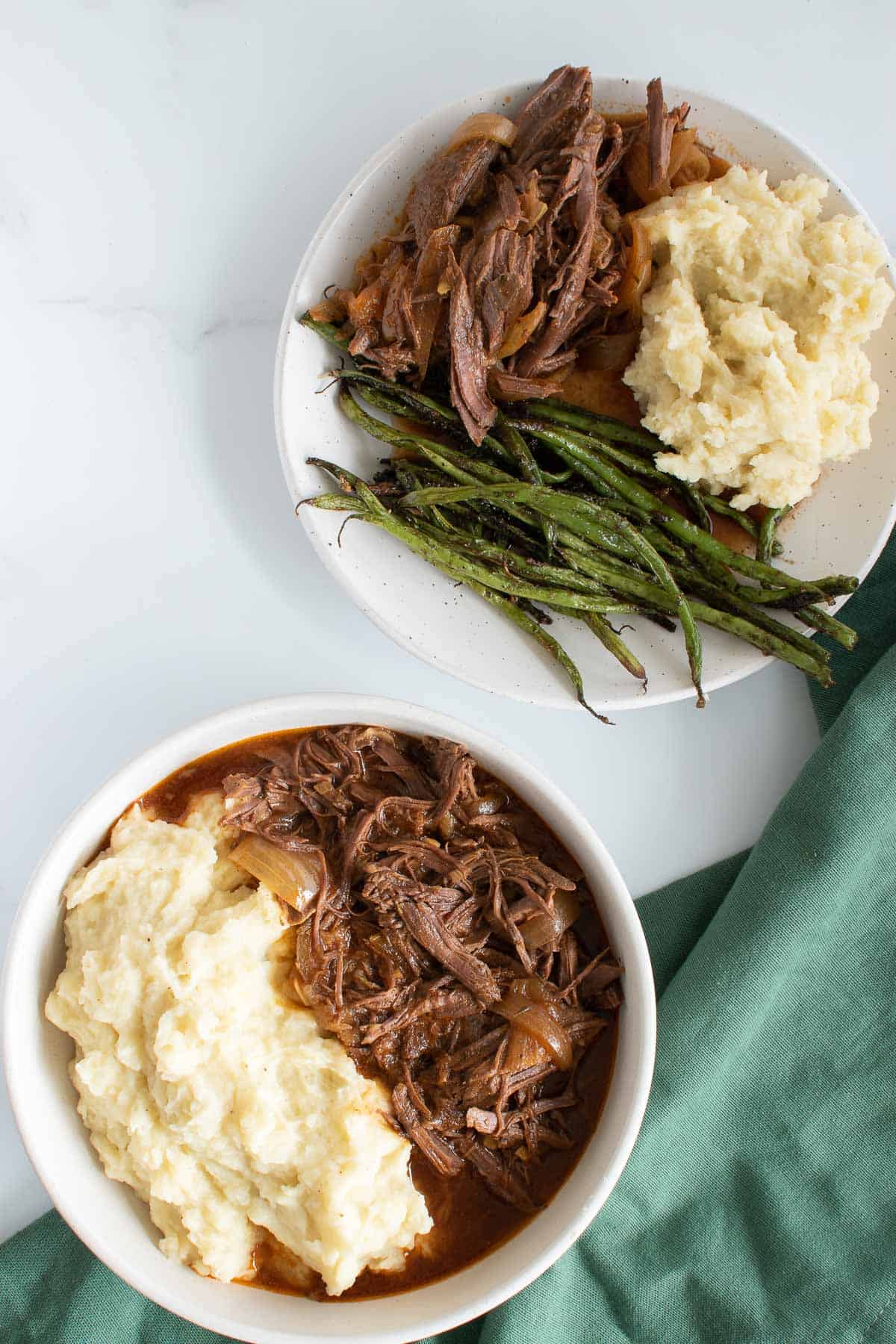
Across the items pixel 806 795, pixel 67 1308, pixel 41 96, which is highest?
pixel 41 96

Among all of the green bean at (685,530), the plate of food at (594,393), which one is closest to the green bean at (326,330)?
the plate of food at (594,393)

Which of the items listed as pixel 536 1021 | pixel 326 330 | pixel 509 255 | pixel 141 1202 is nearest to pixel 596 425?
pixel 509 255

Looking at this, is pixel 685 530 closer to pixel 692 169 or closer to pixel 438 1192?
pixel 692 169

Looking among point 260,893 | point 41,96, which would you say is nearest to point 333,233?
point 41,96

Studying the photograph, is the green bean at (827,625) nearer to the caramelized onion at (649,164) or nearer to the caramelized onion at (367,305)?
the caramelized onion at (649,164)

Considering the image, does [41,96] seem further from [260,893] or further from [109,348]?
[260,893]

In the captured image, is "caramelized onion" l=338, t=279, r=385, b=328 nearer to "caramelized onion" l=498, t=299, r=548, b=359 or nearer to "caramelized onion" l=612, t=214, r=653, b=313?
"caramelized onion" l=498, t=299, r=548, b=359

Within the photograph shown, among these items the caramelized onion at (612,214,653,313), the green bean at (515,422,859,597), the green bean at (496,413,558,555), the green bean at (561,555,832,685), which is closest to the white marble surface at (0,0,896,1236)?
the green bean at (561,555,832,685)
